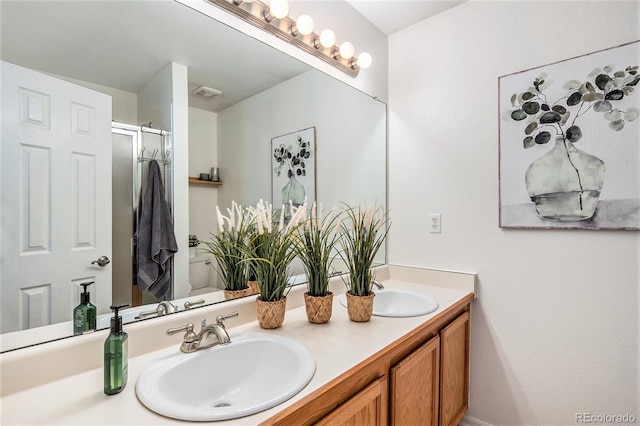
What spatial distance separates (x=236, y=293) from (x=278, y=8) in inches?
45.2

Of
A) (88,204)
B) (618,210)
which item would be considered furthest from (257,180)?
(618,210)

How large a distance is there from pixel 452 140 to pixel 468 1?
720 millimetres

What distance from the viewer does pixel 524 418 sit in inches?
60.1

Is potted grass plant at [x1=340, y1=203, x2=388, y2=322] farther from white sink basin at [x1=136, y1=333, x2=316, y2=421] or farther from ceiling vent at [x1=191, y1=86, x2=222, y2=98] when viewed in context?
ceiling vent at [x1=191, y1=86, x2=222, y2=98]

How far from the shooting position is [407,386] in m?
1.12

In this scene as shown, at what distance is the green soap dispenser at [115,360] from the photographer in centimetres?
73

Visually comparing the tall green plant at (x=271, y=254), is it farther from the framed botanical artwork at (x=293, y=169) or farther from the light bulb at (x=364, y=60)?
the light bulb at (x=364, y=60)

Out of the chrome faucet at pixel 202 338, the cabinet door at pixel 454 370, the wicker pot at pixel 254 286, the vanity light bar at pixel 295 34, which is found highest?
the vanity light bar at pixel 295 34

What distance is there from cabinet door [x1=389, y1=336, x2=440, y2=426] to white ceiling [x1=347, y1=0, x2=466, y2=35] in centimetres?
168

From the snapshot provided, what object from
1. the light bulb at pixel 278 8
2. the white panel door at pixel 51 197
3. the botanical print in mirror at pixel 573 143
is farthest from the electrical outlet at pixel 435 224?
the white panel door at pixel 51 197

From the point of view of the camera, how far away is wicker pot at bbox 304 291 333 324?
3.93 feet

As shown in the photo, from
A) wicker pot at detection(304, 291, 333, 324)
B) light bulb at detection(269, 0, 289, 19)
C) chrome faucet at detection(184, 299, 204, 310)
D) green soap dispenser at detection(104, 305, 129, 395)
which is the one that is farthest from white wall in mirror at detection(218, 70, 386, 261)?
green soap dispenser at detection(104, 305, 129, 395)

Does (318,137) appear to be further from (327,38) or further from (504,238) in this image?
(504,238)

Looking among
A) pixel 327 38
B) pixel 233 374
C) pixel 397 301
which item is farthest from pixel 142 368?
pixel 327 38
